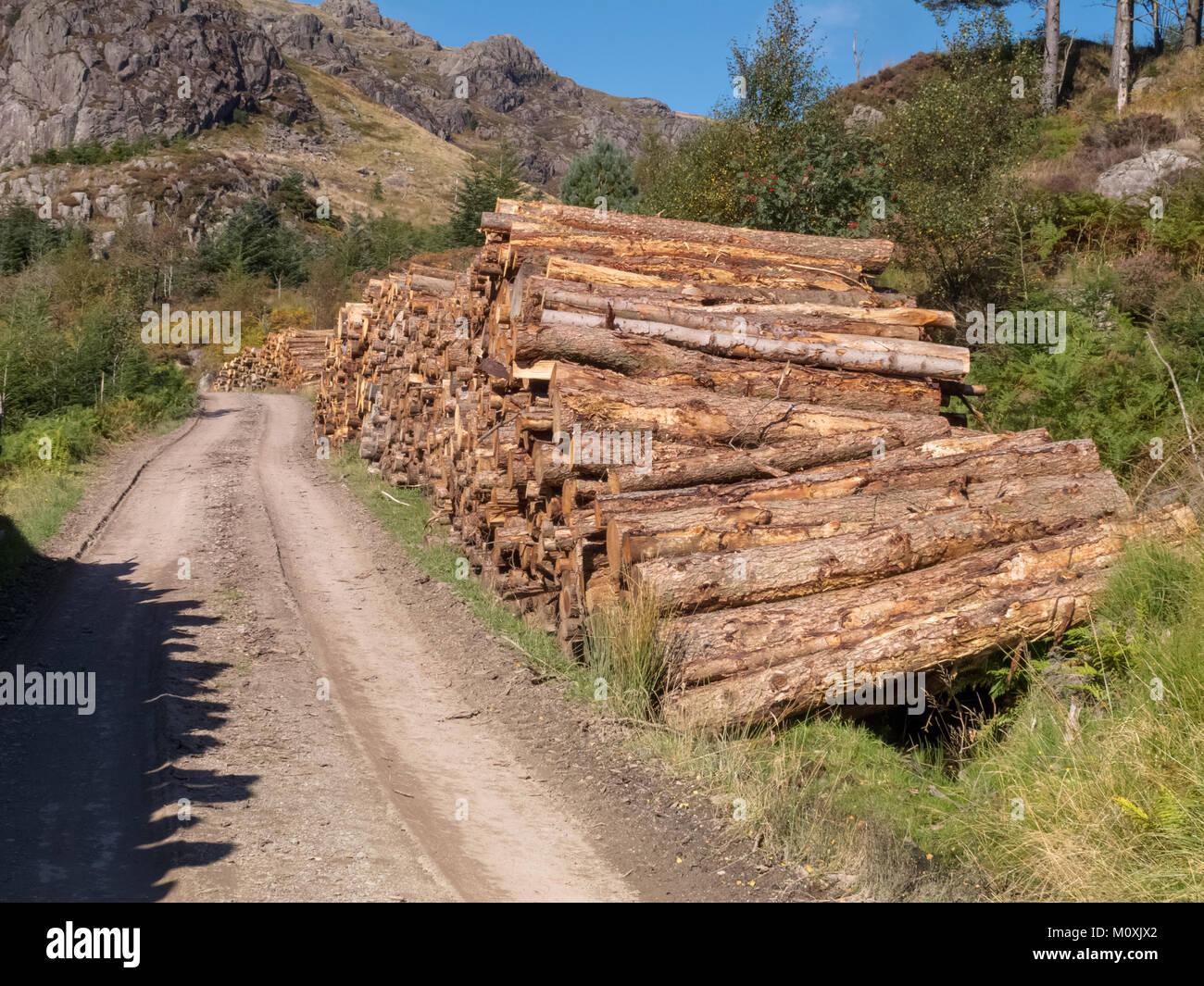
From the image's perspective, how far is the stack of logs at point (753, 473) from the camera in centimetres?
655

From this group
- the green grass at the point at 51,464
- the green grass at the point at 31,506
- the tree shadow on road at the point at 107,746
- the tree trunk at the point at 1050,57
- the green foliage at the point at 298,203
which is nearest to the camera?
the tree shadow on road at the point at 107,746

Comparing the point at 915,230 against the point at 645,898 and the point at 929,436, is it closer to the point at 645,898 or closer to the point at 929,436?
the point at 929,436

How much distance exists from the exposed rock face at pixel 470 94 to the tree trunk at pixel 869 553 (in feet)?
434

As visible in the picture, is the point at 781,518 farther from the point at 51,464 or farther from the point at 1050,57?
the point at 1050,57

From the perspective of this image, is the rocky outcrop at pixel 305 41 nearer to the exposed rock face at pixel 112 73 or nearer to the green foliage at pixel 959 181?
the exposed rock face at pixel 112 73

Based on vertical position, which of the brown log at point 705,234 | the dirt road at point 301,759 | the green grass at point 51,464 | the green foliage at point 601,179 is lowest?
the dirt road at point 301,759

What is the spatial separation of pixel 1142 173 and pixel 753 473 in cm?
1471

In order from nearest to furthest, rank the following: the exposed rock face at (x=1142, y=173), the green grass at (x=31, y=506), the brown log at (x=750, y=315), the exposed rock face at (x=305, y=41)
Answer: the brown log at (x=750, y=315) → the green grass at (x=31, y=506) → the exposed rock face at (x=1142, y=173) → the exposed rock face at (x=305, y=41)

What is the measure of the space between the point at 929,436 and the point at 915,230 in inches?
393

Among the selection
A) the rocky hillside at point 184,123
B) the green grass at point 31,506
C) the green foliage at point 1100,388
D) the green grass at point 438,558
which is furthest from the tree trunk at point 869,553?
the rocky hillside at point 184,123

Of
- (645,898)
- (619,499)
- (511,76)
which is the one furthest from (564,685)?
(511,76)

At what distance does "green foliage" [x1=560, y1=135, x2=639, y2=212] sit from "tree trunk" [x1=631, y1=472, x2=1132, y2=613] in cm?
2348

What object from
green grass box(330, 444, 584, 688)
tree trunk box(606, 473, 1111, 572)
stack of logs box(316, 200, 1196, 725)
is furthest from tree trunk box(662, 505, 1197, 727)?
green grass box(330, 444, 584, 688)

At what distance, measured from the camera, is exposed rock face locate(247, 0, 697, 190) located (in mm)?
153438
